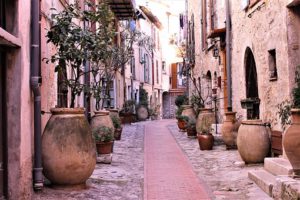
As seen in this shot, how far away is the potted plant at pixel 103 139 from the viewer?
31.1 feet

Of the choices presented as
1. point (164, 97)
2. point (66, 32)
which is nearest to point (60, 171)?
point (66, 32)

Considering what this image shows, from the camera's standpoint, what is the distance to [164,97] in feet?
142

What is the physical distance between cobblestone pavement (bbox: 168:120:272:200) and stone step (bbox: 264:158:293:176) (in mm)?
348

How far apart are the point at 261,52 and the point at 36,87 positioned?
5095 mm

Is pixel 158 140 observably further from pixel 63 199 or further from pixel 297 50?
pixel 63 199

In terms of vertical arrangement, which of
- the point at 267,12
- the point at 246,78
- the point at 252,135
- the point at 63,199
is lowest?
the point at 63,199

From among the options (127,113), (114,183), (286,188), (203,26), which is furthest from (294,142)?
(127,113)

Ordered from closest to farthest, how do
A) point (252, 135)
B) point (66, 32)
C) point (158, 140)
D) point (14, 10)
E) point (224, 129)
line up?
1. point (14, 10)
2. point (66, 32)
3. point (252, 135)
4. point (224, 129)
5. point (158, 140)

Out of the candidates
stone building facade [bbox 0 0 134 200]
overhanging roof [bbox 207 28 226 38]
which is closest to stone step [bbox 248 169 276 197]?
stone building facade [bbox 0 0 134 200]

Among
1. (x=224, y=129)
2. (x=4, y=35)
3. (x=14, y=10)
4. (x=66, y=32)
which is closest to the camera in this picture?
(x=4, y=35)

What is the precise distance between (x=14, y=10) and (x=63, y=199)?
232 cm

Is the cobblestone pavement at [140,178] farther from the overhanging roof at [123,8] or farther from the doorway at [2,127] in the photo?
the overhanging roof at [123,8]

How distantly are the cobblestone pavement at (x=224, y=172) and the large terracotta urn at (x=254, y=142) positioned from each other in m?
0.18

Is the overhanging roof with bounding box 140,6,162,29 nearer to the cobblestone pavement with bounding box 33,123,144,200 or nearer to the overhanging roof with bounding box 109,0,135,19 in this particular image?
the overhanging roof with bounding box 109,0,135,19
